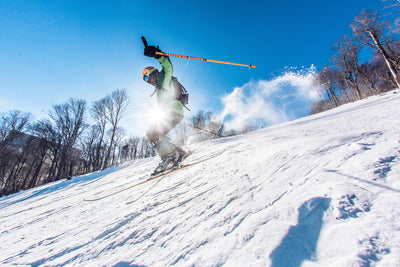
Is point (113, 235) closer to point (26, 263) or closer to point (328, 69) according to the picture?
point (26, 263)

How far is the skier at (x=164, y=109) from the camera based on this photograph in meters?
4.18

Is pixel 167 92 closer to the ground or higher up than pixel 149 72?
closer to the ground

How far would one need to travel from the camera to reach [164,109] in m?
4.70

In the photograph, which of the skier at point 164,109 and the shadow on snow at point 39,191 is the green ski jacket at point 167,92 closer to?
the skier at point 164,109

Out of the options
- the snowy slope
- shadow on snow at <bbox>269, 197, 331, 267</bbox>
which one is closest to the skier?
the snowy slope

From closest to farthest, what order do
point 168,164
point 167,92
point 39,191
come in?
point 167,92 → point 168,164 → point 39,191

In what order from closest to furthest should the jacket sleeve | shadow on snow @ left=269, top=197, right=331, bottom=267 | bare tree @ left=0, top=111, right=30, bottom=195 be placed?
shadow on snow @ left=269, top=197, right=331, bottom=267, the jacket sleeve, bare tree @ left=0, top=111, right=30, bottom=195

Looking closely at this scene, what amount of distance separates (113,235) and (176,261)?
3.52 ft

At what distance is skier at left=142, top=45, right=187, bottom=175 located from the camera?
13.7 ft

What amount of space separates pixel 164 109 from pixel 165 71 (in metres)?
1.18

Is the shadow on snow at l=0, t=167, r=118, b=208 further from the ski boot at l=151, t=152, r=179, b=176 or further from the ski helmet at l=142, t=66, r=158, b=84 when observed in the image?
the ski helmet at l=142, t=66, r=158, b=84

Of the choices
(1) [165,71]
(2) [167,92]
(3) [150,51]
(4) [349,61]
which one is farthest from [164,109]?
(4) [349,61]

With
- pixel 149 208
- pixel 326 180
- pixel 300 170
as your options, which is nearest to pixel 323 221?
pixel 326 180

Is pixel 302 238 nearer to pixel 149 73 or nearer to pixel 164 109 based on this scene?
pixel 164 109
